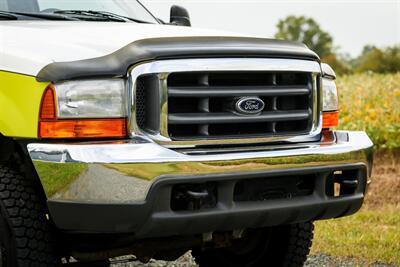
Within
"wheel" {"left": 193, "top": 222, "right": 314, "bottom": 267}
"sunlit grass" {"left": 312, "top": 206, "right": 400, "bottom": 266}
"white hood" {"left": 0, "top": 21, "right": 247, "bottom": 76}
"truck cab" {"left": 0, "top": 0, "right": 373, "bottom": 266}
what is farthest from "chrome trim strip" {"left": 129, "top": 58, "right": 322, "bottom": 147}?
"sunlit grass" {"left": 312, "top": 206, "right": 400, "bottom": 266}

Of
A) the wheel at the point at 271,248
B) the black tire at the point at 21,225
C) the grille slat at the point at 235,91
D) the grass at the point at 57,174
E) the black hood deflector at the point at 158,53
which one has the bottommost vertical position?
the wheel at the point at 271,248

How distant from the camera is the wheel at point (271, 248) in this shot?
443 centimetres

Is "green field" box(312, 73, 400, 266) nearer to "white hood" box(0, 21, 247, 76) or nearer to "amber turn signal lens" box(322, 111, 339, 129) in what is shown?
"amber turn signal lens" box(322, 111, 339, 129)

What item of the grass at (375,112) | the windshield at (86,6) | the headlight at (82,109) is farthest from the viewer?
the grass at (375,112)

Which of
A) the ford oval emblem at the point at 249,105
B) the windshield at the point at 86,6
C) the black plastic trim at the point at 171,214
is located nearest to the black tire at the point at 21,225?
the black plastic trim at the point at 171,214

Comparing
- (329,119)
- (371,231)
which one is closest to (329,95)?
(329,119)

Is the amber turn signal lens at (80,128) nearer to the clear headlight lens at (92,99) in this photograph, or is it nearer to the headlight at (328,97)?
the clear headlight lens at (92,99)

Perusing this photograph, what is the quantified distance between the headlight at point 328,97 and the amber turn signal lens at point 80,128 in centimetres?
126

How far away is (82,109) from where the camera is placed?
3.30 m

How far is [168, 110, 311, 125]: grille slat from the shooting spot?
11.2 feet

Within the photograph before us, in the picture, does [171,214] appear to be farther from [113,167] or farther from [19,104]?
Answer: [19,104]

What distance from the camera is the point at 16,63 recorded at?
3.42 m

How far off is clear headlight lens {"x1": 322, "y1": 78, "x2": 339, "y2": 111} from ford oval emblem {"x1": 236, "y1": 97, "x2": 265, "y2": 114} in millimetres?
576

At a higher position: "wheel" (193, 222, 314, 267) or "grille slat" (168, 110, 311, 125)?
"grille slat" (168, 110, 311, 125)
